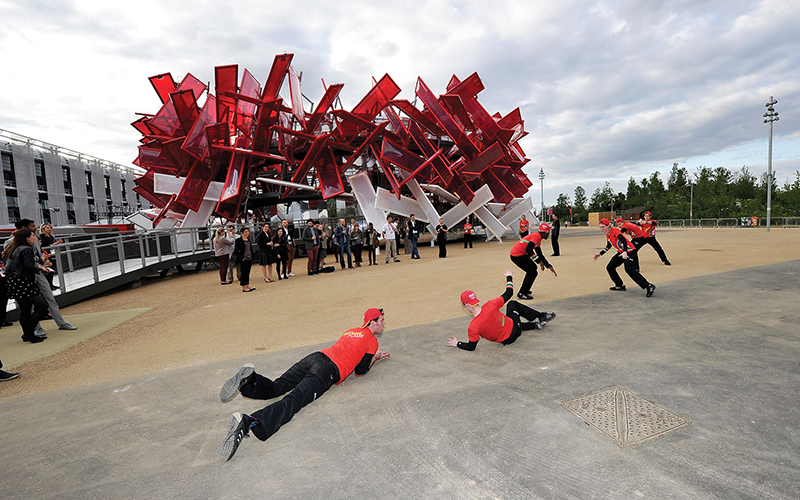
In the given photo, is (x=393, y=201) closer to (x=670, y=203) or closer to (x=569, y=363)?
(x=569, y=363)

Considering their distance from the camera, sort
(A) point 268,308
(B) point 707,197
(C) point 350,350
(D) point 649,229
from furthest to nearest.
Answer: (B) point 707,197 → (D) point 649,229 → (A) point 268,308 → (C) point 350,350

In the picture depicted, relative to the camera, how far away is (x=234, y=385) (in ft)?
10.3

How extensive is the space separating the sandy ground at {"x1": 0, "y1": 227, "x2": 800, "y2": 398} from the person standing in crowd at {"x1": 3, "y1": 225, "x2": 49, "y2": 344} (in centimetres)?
39

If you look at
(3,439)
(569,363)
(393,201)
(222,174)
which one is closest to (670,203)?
(393,201)

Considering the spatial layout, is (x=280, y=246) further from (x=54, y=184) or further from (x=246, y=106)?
(x=54, y=184)

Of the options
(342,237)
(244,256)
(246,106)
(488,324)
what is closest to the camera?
(488,324)

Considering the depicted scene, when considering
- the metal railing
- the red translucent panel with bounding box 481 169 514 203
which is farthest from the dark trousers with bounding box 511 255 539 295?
the red translucent panel with bounding box 481 169 514 203

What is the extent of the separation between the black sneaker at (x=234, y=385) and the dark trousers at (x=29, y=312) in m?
5.10

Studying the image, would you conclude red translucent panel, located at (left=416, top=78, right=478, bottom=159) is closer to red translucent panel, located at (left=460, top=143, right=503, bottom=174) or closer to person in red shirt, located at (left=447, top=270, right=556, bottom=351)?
red translucent panel, located at (left=460, top=143, right=503, bottom=174)

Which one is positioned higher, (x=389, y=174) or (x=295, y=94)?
(x=295, y=94)

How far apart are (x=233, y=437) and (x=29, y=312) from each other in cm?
586

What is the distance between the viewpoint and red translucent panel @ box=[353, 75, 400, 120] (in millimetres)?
20991

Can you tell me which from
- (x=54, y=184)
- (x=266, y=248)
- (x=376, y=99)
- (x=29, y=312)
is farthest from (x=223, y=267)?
(x=54, y=184)

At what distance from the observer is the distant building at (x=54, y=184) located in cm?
4747
